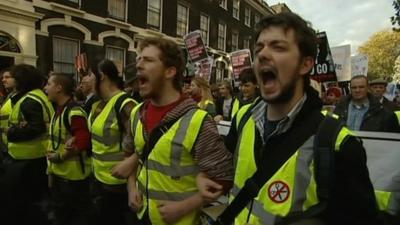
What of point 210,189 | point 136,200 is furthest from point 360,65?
point 210,189

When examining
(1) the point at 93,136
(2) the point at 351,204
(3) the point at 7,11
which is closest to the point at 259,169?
(2) the point at 351,204

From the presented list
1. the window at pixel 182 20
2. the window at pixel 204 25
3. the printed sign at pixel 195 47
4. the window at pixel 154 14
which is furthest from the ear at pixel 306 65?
the window at pixel 204 25

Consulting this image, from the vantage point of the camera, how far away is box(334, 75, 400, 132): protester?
5120 millimetres

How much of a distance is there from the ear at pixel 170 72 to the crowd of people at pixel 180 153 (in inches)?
0.5

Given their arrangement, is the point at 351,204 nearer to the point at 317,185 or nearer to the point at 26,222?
the point at 317,185

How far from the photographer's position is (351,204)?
1.51 m

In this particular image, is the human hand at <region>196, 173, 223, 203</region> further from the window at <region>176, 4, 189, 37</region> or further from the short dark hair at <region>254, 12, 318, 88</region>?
the window at <region>176, 4, 189, 37</region>

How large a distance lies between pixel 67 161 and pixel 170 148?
199 cm

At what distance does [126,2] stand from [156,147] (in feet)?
56.0

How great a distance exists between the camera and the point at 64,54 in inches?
608

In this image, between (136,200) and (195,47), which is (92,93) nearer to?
(136,200)

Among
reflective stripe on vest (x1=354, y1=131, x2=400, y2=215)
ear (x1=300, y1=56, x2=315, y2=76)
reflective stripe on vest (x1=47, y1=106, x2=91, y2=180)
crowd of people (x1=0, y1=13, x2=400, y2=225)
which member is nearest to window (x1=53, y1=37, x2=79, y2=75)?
crowd of people (x1=0, y1=13, x2=400, y2=225)

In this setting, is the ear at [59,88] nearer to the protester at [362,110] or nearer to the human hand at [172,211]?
the human hand at [172,211]

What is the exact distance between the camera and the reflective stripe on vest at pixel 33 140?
4.30 metres
